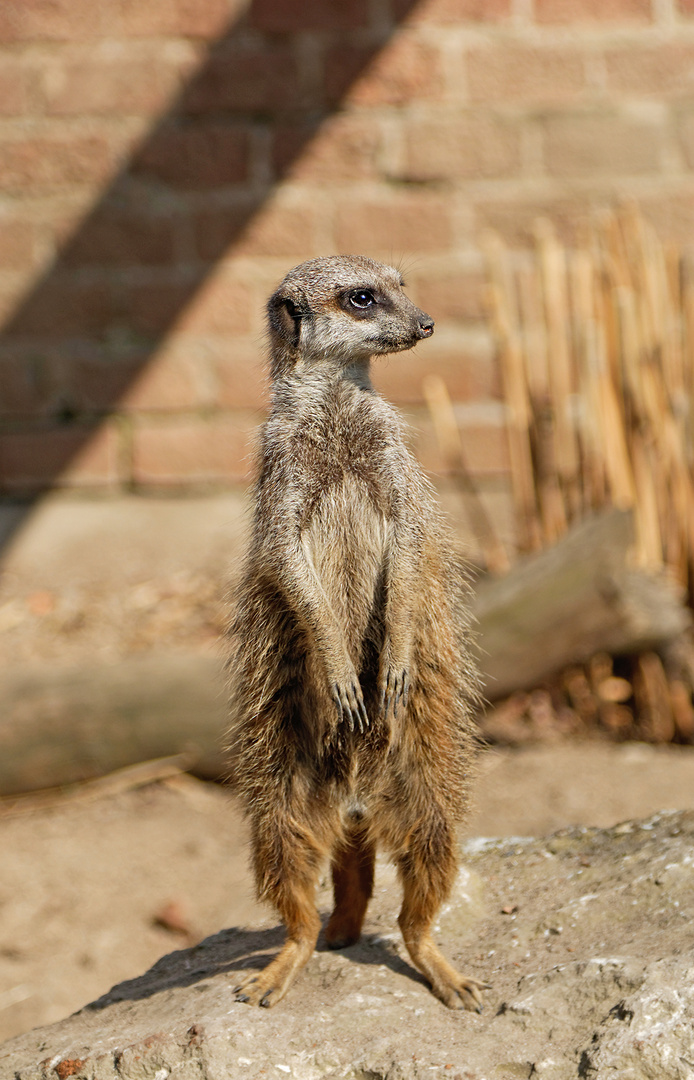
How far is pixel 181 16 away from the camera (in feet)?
16.3

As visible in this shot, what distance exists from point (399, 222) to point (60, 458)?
6.31 ft

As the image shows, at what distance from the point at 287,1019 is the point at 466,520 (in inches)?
134

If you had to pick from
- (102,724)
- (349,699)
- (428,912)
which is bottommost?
(102,724)

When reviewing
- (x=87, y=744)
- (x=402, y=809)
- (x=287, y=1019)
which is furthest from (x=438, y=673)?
(x=87, y=744)

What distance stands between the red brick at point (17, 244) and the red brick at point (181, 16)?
99 centimetres

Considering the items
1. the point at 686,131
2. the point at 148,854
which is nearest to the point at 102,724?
the point at 148,854

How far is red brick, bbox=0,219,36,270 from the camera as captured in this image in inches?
204

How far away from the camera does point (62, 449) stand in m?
5.34

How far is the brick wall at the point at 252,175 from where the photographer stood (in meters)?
4.95

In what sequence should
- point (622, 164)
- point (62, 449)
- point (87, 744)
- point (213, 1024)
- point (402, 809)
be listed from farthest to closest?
point (62, 449), point (622, 164), point (87, 744), point (402, 809), point (213, 1024)

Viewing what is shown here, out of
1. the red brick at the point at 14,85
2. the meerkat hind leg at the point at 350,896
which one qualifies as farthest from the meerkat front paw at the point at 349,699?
the red brick at the point at 14,85

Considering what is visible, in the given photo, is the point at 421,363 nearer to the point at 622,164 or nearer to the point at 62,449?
the point at 622,164

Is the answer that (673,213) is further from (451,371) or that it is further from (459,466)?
(459,466)

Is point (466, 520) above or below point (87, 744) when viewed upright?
Result: above
